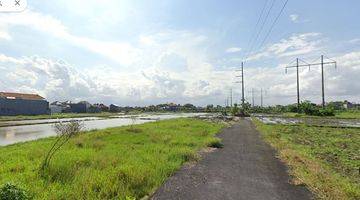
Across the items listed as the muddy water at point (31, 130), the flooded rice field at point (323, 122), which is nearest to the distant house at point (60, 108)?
the muddy water at point (31, 130)

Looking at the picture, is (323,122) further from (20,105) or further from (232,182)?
(20,105)

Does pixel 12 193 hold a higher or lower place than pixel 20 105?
lower

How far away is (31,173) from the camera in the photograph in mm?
10852

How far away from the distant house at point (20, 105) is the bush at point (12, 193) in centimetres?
8924

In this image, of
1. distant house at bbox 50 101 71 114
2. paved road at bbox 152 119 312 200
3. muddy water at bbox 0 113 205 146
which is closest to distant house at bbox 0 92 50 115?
distant house at bbox 50 101 71 114

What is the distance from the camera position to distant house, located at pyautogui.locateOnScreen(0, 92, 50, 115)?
3499 inches

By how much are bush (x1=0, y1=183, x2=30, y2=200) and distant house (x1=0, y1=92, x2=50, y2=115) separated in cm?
8924

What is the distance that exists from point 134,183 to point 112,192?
3.31 feet

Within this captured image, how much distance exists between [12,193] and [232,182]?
604 cm

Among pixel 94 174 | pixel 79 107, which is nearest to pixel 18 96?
pixel 79 107

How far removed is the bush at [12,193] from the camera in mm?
7230

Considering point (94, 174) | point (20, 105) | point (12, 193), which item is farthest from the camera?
point (20, 105)

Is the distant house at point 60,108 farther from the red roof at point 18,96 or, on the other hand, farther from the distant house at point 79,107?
the red roof at point 18,96

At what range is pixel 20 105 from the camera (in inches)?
3703
